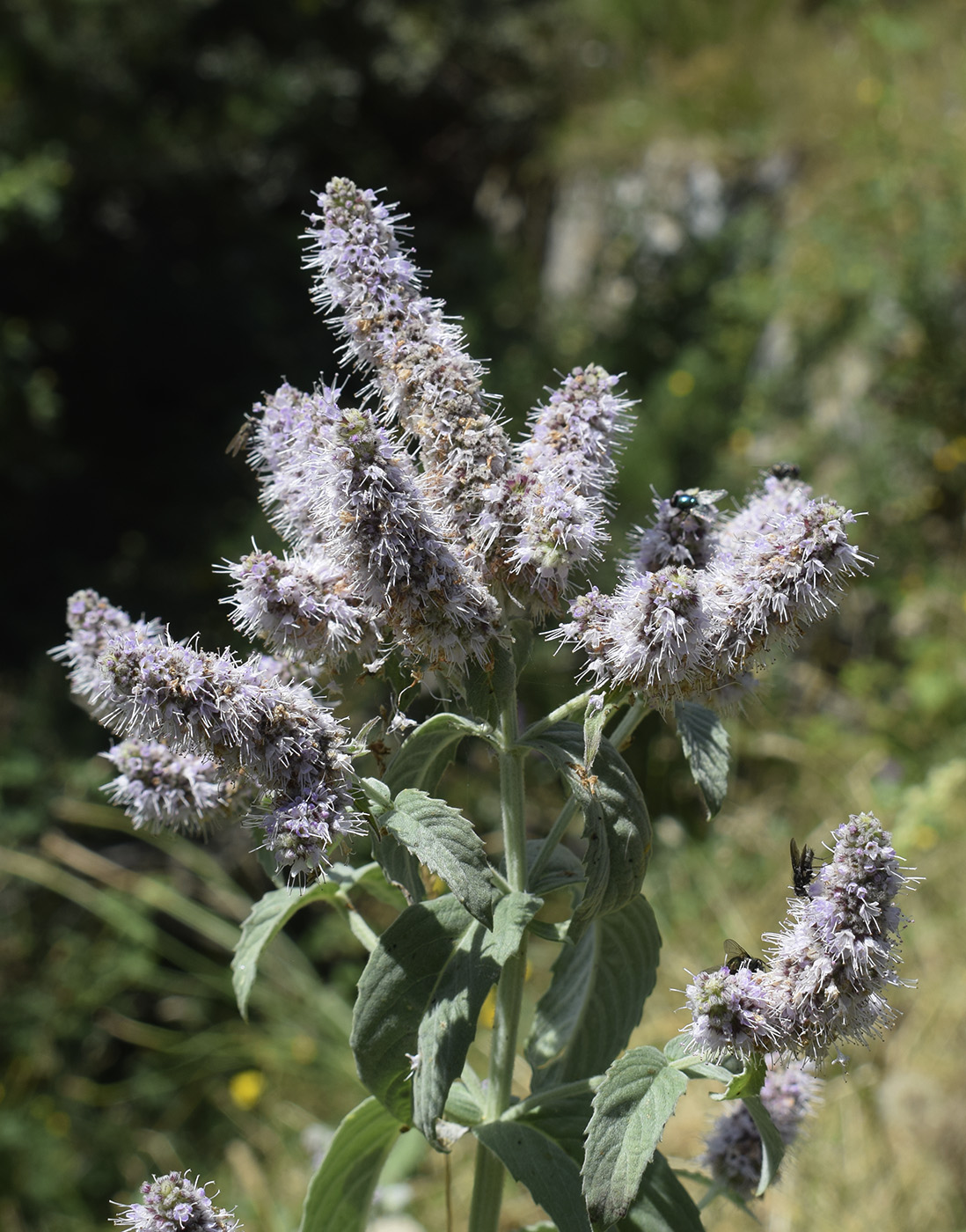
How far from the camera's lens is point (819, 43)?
8.08m

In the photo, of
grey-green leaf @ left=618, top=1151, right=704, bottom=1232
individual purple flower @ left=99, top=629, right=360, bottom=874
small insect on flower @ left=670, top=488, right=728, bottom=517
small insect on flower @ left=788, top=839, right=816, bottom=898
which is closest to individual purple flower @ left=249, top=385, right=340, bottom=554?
individual purple flower @ left=99, top=629, right=360, bottom=874

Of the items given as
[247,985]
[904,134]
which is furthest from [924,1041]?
[904,134]

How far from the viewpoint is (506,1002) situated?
1.52m

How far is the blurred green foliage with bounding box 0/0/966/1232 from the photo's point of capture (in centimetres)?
425

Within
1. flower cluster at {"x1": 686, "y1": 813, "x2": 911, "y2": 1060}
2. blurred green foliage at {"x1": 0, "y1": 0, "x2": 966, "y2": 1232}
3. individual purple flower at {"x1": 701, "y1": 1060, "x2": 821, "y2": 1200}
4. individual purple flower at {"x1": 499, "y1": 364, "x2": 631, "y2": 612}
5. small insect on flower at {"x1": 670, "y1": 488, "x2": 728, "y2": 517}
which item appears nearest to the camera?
flower cluster at {"x1": 686, "y1": 813, "x2": 911, "y2": 1060}

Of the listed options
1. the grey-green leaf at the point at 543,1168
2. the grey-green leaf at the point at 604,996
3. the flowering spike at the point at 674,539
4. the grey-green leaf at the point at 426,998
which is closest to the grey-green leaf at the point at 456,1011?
the grey-green leaf at the point at 426,998

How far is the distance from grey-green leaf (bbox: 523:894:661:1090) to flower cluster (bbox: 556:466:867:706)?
1.68ft

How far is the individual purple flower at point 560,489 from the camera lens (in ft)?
4.04

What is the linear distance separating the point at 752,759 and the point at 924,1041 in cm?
176

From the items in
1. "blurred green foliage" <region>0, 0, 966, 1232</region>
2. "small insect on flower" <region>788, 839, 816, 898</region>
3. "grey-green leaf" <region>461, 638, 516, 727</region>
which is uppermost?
"blurred green foliage" <region>0, 0, 966, 1232</region>

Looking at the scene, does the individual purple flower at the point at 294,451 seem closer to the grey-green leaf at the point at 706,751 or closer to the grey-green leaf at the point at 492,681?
the grey-green leaf at the point at 492,681

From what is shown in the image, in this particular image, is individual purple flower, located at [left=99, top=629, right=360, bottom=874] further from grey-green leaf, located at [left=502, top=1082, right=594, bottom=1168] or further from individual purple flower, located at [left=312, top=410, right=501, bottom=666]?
grey-green leaf, located at [left=502, top=1082, right=594, bottom=1168]

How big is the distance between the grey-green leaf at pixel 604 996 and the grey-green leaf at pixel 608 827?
0.32 m

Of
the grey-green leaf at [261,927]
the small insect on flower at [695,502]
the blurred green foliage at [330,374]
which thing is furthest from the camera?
the blurred green foliage at [330,374]
